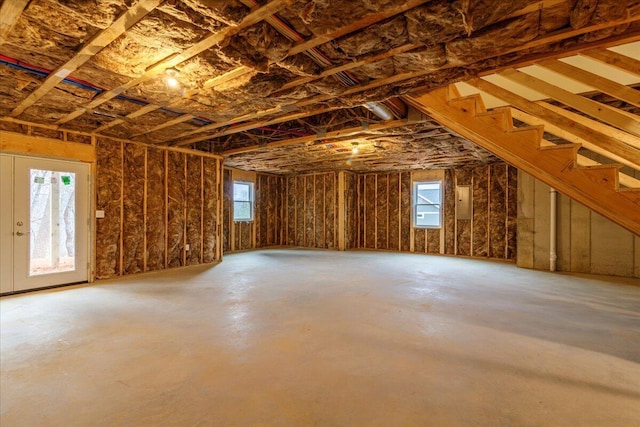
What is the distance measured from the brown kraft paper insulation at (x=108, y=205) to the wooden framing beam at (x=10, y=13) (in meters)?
3.19

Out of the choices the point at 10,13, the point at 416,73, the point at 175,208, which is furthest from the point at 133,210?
the point at 416,73

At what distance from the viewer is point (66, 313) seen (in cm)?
338

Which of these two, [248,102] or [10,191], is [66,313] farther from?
[248,102]

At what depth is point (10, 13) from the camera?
199 cm

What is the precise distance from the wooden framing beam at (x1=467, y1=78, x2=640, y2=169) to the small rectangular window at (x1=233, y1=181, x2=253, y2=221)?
764 centimetres

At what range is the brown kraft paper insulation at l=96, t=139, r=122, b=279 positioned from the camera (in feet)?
16.3

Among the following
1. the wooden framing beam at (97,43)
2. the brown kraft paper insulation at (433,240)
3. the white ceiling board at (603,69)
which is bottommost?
the brown kraft paper insulation at (433,240)

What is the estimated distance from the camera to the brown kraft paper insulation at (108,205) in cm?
496

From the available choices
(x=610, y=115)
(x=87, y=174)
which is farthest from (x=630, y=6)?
(x=87, y=174)

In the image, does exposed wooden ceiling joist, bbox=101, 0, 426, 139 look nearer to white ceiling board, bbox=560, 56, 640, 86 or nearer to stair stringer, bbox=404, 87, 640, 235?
stair stringer, bbox=404, 87, 640, 235

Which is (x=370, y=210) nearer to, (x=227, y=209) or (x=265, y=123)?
(x=227, y=209)

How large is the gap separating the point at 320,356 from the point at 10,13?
11.1 feet

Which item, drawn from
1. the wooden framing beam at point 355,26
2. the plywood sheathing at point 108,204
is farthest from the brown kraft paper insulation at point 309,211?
the wooden framing beam at point 355,26

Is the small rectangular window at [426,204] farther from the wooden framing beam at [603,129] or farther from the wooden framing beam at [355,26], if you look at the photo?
the wooden framing beam at [355,26]
